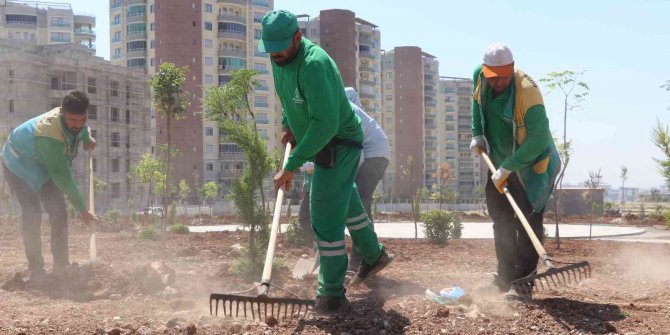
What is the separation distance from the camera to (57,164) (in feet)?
21.0

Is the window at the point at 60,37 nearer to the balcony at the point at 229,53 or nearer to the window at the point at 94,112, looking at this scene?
the balcony at the point at 229,53

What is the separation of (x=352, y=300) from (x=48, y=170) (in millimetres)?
3408

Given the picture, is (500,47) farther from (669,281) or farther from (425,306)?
(669,281)

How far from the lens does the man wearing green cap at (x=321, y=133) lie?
4.28m

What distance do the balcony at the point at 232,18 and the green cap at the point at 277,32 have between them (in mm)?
72443

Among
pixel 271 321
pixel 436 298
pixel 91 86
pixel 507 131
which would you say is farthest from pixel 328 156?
pixel 91 86

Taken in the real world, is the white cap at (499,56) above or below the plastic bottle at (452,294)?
above

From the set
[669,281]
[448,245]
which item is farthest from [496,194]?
[448,245]

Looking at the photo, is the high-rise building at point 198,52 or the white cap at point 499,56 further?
the high-rise building at point 198,52

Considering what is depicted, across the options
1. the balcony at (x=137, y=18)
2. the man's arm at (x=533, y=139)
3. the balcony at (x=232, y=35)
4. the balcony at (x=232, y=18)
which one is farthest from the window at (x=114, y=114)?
the man's arm at (x=533, y=139)

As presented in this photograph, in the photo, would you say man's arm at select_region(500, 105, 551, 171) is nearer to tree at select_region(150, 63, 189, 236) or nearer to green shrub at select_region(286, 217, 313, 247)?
green shrub at select_region(286, 217, 313, 247)

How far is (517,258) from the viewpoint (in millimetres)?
5266

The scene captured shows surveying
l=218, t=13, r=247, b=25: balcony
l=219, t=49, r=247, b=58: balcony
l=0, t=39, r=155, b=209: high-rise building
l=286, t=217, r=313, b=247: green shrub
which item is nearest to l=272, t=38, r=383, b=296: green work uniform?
l=286, t=217, r=313, b=247: green shrub

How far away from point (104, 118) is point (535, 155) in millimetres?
55474
